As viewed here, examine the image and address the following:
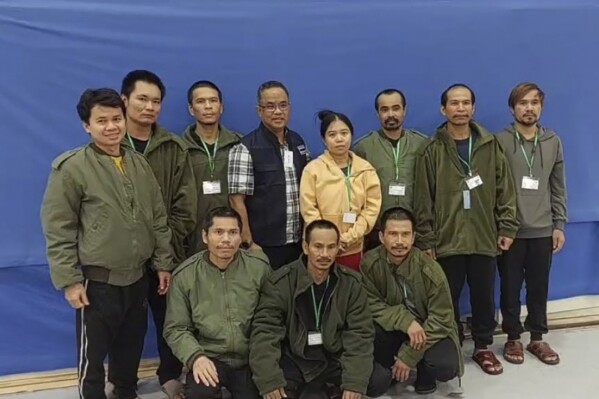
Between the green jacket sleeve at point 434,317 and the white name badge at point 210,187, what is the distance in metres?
1.03

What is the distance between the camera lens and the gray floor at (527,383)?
8.82 feet

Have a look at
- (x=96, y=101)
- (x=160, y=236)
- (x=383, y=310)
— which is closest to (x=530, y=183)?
(x=383, y=310)

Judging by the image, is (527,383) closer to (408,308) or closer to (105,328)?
(408,308)

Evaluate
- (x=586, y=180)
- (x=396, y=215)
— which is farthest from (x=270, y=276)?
(x=586, y=180)

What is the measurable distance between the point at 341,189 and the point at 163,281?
89 centimetres

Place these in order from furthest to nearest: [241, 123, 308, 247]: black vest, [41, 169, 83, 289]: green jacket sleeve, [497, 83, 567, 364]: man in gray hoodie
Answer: [497, 83, 567, 364]: man in gray hoodie, [241, 123, 308, 247]: black vest, [41, 169, 83, 289]: green jacket sleeve

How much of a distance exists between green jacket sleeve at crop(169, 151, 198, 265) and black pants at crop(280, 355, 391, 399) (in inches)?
27.3

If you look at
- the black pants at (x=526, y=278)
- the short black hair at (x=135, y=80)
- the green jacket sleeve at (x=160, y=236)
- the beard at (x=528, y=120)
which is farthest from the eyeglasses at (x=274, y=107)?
the black pants at (x=526, y=278)

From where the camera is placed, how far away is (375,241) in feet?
9.70

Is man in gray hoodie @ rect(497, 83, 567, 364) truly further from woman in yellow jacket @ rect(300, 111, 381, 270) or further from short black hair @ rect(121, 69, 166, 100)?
short black hair @ rect(121, 69, 166, 100)

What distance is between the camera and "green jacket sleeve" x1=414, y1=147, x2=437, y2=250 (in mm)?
2863

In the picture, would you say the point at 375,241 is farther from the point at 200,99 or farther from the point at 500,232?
the point at 200,99

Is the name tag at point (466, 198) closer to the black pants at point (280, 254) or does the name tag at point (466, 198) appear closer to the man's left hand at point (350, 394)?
the black pants at point (280, 254)

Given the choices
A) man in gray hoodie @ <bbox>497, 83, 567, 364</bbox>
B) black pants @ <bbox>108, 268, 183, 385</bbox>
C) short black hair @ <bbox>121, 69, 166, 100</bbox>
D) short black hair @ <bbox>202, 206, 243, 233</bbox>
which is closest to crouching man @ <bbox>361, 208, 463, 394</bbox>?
man in gray hoodie @ <bbox>497, 83, 567, 364</bbox>
